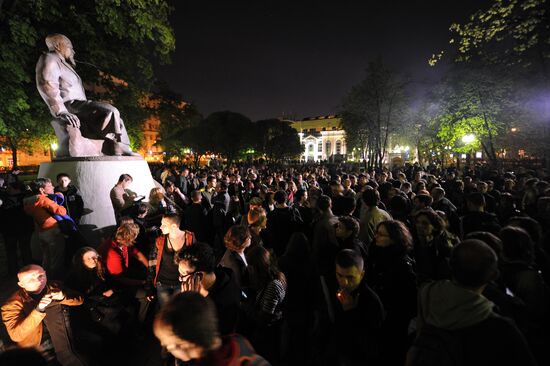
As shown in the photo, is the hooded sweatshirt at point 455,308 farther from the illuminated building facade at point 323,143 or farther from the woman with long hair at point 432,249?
the illuminated building facade at point 323,143

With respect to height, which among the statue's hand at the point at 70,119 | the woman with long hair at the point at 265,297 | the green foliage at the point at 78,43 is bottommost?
the woman with long hair at the point at 265,297

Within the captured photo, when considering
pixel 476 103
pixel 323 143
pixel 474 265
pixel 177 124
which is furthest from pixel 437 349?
pixel 323 143

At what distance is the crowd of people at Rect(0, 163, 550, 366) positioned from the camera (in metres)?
1.57

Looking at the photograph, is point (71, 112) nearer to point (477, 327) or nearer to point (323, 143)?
point (477, 327)

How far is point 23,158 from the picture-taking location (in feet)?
190

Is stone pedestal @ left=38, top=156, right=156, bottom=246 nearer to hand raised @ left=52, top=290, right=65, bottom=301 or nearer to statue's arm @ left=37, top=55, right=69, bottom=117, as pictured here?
statue's arm @ left=37, top=55, right=69, bottom=117

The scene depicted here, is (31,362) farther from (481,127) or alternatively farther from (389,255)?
(481,127)

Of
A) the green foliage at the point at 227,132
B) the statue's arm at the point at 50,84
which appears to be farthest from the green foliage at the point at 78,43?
the green foliage at the point at 227,132

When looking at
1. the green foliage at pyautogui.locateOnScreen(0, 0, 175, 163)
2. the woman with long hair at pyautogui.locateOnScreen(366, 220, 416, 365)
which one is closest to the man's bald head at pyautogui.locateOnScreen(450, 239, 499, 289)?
the woman with long hair at pyautogui.locateOnScreen(366, 220, 416, 365)

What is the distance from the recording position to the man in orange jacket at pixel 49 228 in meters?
4.77

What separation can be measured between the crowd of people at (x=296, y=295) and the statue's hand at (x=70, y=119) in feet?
8.91

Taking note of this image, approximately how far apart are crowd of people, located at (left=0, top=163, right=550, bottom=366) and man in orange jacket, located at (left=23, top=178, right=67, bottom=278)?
0.07 feet

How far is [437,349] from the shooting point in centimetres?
154

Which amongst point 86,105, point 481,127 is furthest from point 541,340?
point 481,127
